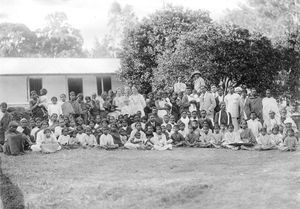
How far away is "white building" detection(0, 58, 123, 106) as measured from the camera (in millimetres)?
23047

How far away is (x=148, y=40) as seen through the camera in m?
24.0

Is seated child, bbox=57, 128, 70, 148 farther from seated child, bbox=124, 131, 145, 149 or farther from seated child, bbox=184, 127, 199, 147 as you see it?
seated child, bbox=184, 127, 199, 147

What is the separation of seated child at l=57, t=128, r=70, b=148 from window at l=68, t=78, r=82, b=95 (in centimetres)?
1289

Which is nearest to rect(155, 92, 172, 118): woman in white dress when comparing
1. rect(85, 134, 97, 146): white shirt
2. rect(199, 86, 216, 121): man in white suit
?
rect(199, 86, 216, 121): man in white suit

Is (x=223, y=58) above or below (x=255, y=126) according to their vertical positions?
above

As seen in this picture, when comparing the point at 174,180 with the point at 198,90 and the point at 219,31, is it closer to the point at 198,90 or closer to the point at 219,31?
the point at 198,90

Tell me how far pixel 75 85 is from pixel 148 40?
14.6 ft

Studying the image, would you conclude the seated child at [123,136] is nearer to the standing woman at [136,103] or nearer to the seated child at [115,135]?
the seated child at [115,135]

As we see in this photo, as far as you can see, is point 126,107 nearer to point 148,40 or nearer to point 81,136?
point 81,136

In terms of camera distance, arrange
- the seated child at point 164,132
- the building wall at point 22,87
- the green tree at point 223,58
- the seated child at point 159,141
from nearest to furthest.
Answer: the seated child at point 159,141
the seated child at point 164,132
the green tree at point 223,58
the building wall at point 22,87

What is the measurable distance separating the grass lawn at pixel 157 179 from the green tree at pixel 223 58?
779 cm

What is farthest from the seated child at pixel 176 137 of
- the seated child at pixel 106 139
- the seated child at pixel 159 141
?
the seated child at pixel 106 139

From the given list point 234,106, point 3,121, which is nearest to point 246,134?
point 234,106

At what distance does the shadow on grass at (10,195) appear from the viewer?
7391 millimetres
